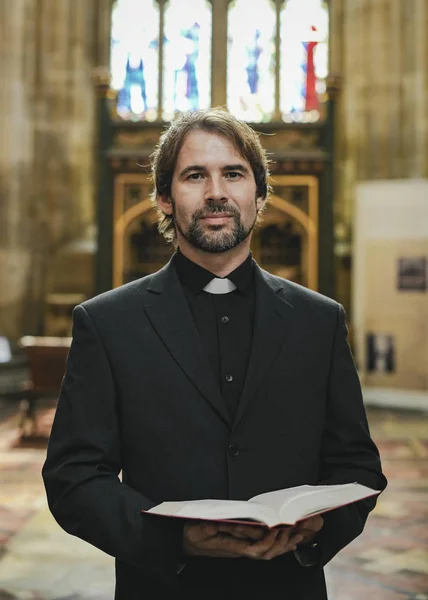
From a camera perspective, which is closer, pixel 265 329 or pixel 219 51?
pixel 265 329


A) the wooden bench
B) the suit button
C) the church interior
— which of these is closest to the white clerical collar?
the suit button

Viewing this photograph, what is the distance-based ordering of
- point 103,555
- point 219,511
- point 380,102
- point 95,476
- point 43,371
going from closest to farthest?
point 219,511 < point 95,476 < point 103,555 < point 43,371 < point 380,102

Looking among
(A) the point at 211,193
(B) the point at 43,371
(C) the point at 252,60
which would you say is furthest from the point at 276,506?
(C) the point at 252,60

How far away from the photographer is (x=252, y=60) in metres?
11.7

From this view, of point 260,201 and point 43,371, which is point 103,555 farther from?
point 43,371

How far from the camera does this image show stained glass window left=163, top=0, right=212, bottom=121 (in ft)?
38.2

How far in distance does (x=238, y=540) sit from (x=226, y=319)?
413 millimetres

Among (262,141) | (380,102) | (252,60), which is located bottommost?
(262,141)

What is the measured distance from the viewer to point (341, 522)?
133 centimetres

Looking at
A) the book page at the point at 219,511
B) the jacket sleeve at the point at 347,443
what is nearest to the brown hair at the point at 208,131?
the jacket sleeve at the point at 347,443

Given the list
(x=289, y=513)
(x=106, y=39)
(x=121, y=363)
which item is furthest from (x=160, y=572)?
(x=106, y=39)

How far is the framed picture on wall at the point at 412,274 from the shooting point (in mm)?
8297

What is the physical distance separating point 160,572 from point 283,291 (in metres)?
0.58

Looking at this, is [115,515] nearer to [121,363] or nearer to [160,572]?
[160,572]
